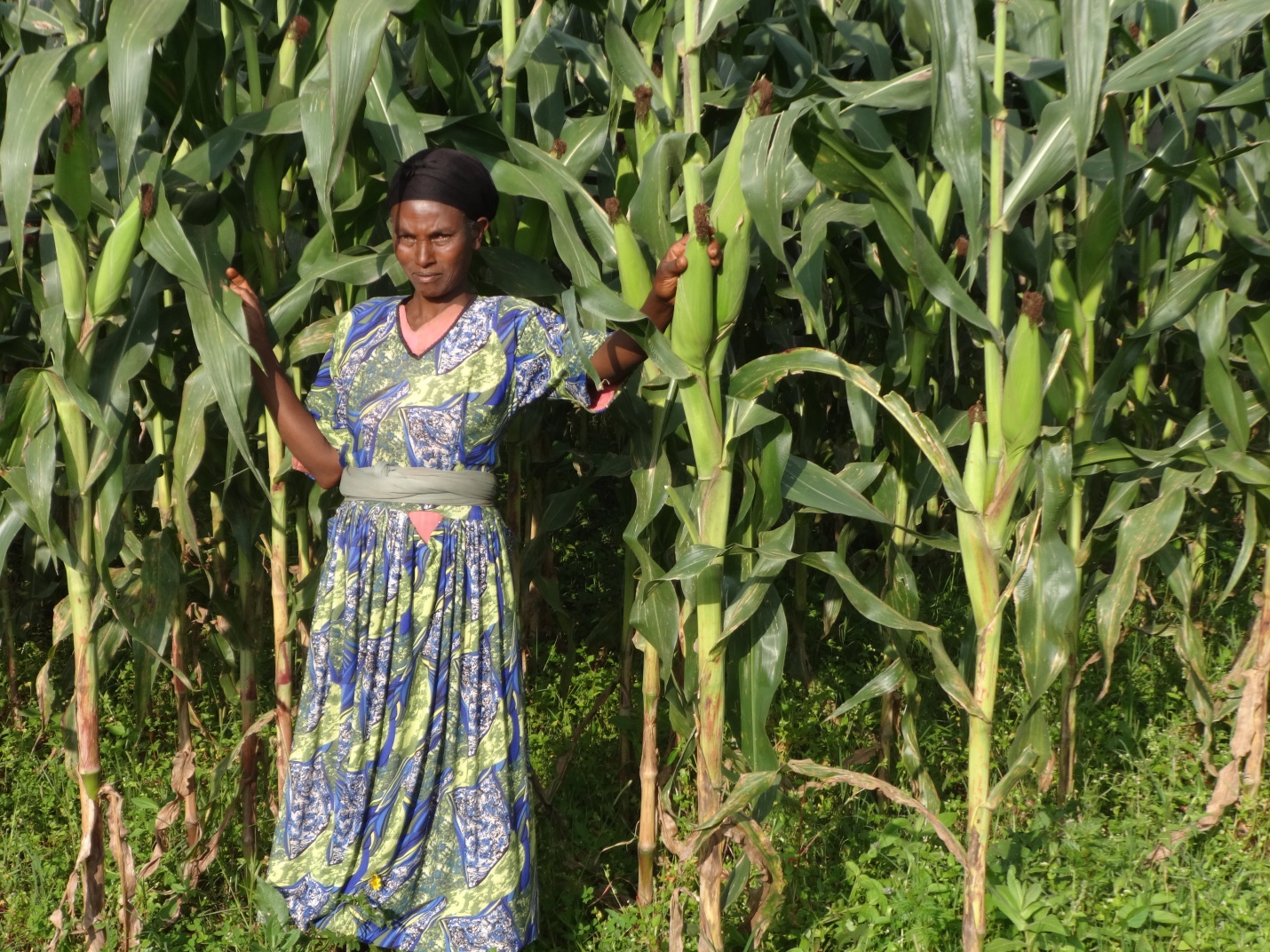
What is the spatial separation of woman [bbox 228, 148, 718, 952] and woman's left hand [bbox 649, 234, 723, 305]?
0.18 m

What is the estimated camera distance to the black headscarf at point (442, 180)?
8.64 ft

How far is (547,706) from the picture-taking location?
4.78 metres

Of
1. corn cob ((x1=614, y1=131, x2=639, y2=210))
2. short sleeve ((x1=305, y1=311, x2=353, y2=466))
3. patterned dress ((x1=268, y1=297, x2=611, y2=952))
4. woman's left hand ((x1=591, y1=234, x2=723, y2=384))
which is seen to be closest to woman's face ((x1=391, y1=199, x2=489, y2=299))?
patterned dress ((x1=268, y1=297, x2=611, y2=952))

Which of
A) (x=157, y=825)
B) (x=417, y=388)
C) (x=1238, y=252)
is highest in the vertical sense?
(x=1238, y=252)

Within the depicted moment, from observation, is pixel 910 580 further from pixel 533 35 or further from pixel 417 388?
pixel 533 35

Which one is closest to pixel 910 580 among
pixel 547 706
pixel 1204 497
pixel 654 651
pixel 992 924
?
pixel 654 651

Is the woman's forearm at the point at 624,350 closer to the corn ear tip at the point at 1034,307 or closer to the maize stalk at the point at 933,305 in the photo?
the maize stalk at the point at 933,305

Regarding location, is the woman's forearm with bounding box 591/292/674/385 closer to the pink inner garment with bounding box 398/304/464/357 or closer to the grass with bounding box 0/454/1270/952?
the pink inner garment with bounding box 398/304/464/357

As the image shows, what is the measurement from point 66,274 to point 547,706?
267 centimetres

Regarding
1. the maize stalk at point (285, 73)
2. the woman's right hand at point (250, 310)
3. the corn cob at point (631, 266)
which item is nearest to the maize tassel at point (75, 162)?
the woman's right hand at point (250, 310)

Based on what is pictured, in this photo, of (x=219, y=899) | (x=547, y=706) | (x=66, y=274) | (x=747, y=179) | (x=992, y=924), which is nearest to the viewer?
(x=747, y=179)

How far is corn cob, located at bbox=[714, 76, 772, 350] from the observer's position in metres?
2.51

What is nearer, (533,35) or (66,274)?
(66,274)

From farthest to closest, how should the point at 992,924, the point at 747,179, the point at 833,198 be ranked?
the point at 992,924
the point at 833,198
the point at 747,179
